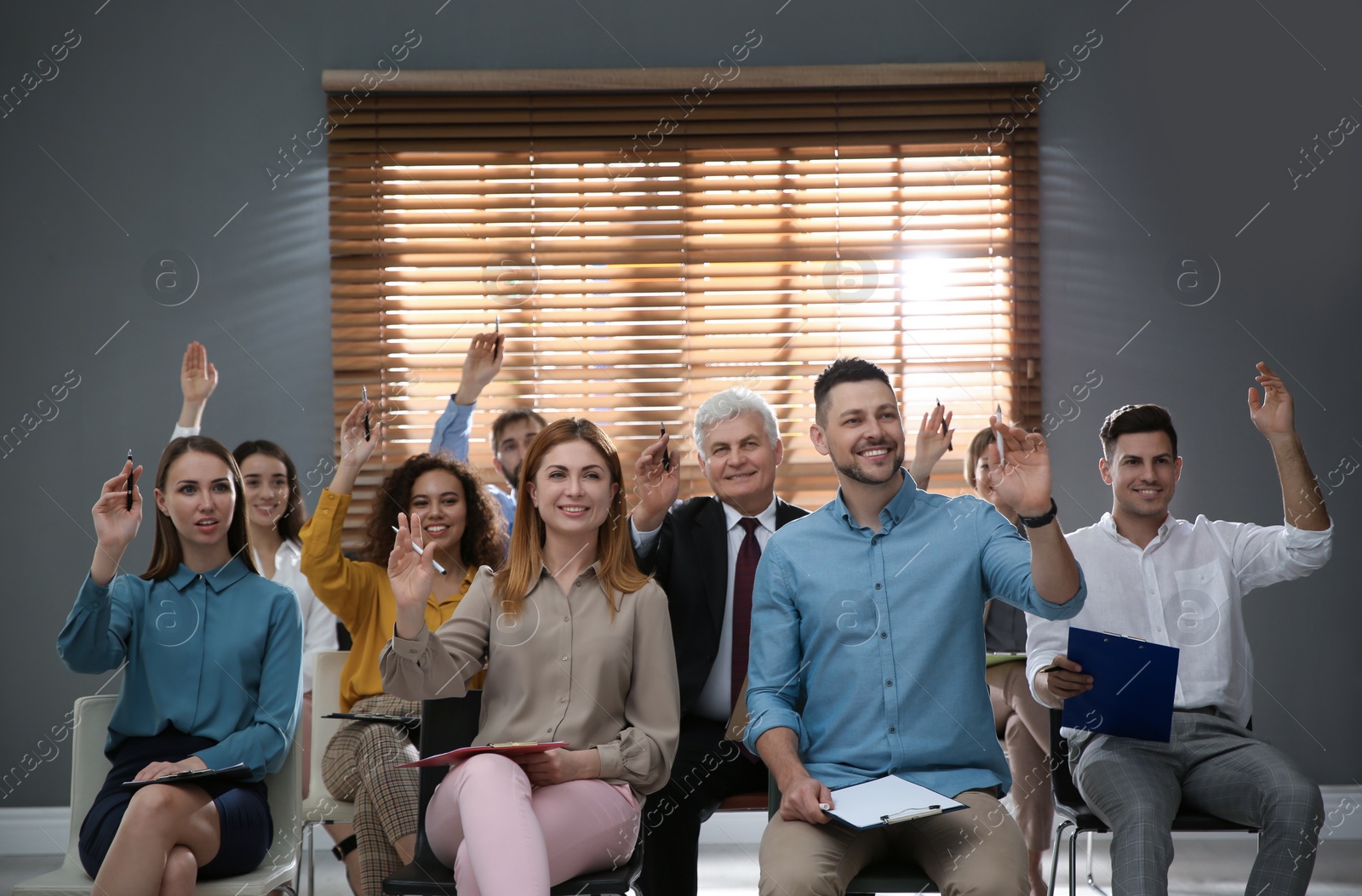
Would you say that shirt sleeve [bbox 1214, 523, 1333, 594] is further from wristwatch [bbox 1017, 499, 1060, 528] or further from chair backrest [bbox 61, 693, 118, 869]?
chair backrest [bbox 61, 693, 118, 869]

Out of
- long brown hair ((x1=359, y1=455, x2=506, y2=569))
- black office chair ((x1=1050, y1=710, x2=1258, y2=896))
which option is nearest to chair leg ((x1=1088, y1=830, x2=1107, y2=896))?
black office chair ((x1=1050, y1=710, x2=1258, y2=896))

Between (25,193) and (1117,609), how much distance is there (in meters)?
4.28

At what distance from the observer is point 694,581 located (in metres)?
2.77

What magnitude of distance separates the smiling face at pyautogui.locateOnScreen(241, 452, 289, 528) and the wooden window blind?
73cm

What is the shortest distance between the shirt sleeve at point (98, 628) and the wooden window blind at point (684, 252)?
1.77 metres

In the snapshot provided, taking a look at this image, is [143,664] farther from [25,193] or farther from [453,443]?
[25,193]

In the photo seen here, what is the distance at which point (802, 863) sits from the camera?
1.96 m

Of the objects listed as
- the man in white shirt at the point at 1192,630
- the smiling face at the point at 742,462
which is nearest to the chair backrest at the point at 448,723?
the smiling face at the point at 742,462

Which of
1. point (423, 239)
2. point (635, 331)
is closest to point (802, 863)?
point (635, 331)

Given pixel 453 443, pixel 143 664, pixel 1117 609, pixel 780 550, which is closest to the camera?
pixel 780 550

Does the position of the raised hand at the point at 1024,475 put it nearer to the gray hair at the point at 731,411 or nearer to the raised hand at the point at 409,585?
the gray hair at the point at 731,411

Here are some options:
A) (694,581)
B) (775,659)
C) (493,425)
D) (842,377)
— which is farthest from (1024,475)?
(493,425)

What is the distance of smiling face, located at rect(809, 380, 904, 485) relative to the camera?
2.24 meters

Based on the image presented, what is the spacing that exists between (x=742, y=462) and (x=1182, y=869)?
2.31m
